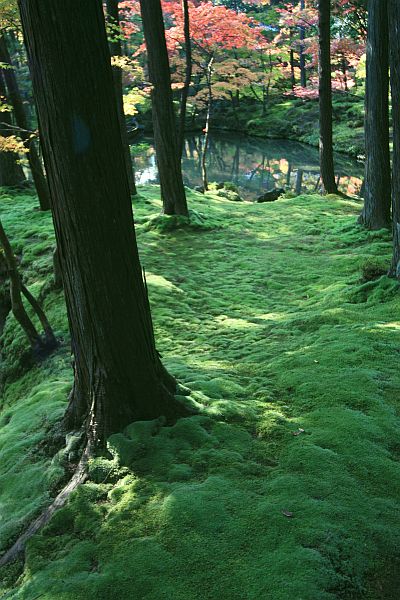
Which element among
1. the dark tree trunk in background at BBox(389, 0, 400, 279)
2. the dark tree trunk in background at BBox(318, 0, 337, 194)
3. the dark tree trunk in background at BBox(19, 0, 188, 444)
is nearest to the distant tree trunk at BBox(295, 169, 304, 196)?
the dark tree trunk in background at BBox(318, 0, 337, 194)

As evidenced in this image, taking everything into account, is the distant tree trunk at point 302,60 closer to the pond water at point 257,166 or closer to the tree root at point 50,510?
the pond water at point 257,166

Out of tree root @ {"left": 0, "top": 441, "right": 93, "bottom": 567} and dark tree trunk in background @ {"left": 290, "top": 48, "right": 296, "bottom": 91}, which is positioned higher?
dark tree trunk in background @ {"left": 290, "top": 48, "right": 296, "bottom": 91}

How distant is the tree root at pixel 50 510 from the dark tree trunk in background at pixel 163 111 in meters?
8.66

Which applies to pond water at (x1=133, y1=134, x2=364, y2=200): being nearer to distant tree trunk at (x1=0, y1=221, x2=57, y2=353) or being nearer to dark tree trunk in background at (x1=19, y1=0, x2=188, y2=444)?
distant tree trunk at (x1=0, y1=221, x2=57, y2=353)

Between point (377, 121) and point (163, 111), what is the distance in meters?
4.52

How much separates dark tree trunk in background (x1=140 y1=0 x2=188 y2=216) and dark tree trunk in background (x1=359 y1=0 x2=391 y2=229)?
408cm

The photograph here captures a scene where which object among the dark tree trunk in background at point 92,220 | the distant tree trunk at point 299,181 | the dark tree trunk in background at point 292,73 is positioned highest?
the dark tree trunk in background at point 292,73

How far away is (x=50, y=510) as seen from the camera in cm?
319

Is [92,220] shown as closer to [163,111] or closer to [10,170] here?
[163,111]

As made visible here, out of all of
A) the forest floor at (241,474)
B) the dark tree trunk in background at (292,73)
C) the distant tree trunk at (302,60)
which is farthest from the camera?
the dark tree trunk in background at (292,73)

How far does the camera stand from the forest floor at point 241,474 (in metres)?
2.55

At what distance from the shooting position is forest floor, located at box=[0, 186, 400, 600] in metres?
2.55

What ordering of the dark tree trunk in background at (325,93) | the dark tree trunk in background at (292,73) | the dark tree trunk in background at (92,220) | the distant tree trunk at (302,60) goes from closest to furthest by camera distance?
the dark tree trunk in background at (92,220), the dark tree trunk in background at (325,93), the distant tree trunk at (302,60), the dark tree trunk in background at (292,73)

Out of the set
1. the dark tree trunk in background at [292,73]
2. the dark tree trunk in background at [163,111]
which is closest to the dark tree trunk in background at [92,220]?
the dark tree trunk in background at [163,111]
